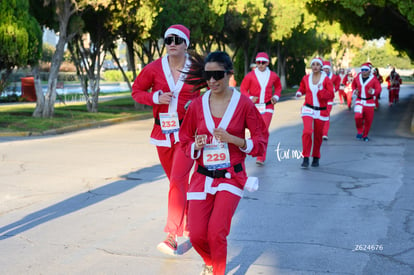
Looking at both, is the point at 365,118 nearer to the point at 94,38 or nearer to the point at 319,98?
the point at 319,98

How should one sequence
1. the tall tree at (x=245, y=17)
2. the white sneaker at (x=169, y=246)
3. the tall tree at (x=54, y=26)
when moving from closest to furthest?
the white sneaker at (x=169, y=246), the tall tree at (x=54, y=26), the tall tree at (x=245, y=17)

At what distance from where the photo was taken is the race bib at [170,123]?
5.96 metres

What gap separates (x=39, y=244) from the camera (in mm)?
6117

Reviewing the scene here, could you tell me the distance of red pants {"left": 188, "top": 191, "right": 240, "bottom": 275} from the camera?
14.9ft

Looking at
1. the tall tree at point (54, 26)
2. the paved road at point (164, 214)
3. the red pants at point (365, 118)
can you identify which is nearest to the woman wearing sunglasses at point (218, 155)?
the paved road at point (164, 214)

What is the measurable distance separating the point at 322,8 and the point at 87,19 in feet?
27.3

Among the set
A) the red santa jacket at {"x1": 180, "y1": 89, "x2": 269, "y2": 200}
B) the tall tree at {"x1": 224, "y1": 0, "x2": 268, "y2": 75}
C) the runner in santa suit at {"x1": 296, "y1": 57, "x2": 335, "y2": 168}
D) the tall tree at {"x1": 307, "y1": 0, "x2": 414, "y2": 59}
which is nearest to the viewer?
the red santa jacket at {"x1": 180, "y1": 89, "x2": 269, "y2": 200}

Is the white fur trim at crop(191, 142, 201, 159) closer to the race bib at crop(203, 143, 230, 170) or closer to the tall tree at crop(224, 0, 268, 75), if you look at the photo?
the race bib at crop(203, 143, 230, 170)

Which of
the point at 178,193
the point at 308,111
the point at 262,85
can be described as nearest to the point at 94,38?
the point at 262,85

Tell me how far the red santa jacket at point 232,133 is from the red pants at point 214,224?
6 cm

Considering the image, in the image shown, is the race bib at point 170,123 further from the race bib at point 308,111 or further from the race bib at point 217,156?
the race bib at point 308,111

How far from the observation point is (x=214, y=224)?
4.52m

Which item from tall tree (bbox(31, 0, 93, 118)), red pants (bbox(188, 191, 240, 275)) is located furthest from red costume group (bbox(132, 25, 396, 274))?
tall tree (bbox(31, 0, 93, 118))

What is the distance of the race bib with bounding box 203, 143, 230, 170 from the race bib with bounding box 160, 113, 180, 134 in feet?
4.26
